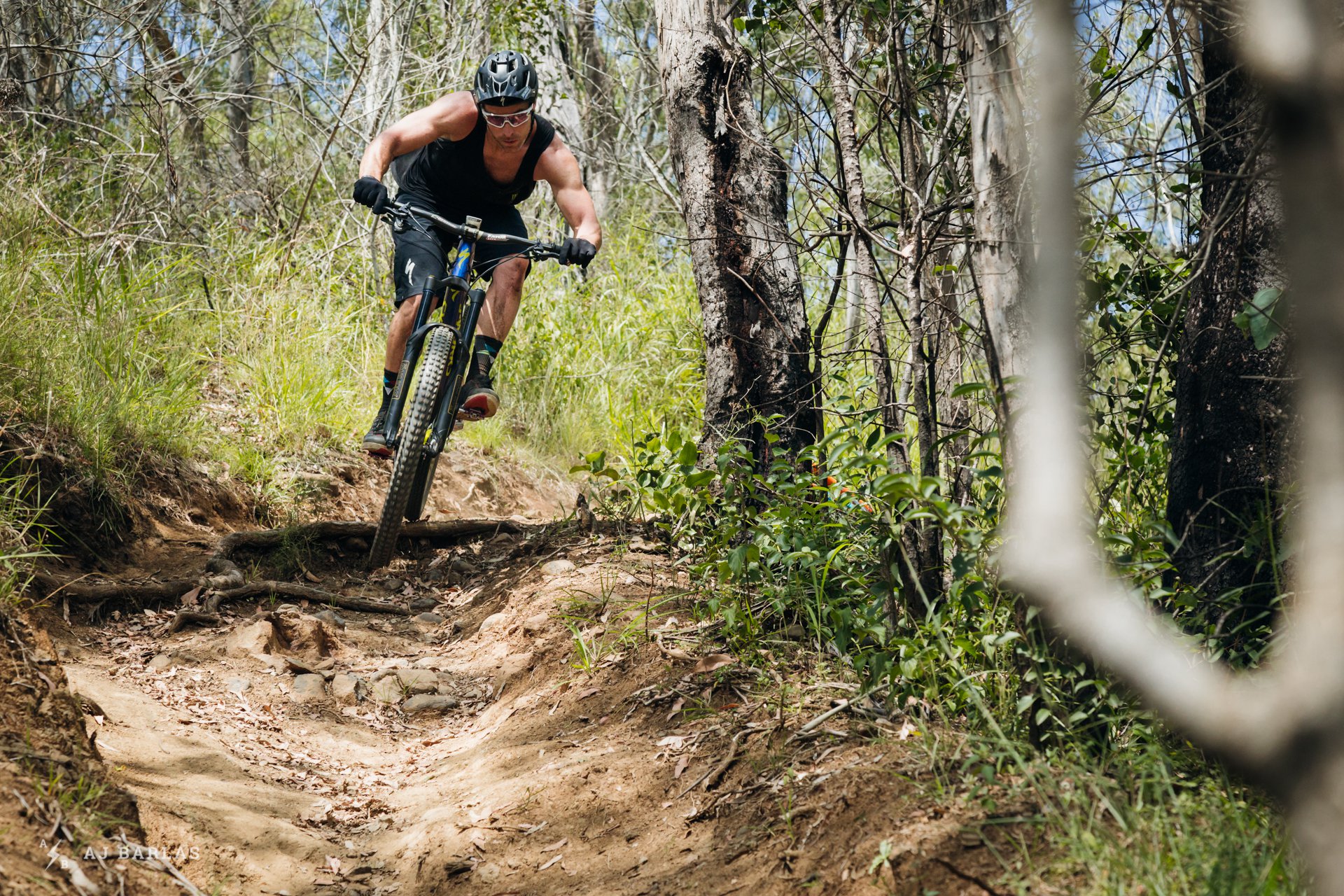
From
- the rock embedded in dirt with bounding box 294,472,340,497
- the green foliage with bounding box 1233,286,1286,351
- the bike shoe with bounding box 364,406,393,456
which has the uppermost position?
the green foliage with bounding box 1233,286,1286,351

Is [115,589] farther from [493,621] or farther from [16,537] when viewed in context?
[493,621]

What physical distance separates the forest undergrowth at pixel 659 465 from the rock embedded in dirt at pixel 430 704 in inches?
41.6

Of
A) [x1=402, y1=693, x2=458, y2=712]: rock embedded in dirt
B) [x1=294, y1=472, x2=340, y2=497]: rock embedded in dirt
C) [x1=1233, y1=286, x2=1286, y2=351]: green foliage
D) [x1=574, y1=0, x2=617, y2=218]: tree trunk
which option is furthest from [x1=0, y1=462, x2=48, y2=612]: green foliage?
[x1=574, y1=0, x2=617, y2=218]: tree trunk

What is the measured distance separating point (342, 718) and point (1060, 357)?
3239mm

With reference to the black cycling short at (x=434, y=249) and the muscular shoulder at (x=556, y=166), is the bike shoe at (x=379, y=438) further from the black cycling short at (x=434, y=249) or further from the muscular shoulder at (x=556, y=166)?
the muscular shoulder at (x=556, y=166)

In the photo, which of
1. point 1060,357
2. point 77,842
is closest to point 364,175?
point 77,842

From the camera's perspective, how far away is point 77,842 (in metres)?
2.09

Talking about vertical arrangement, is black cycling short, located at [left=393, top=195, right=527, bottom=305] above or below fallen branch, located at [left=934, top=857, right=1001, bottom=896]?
above

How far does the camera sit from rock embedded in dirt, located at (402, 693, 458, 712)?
3854mm

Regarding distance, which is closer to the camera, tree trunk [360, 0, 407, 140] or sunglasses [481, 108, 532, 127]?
sunglasses [481, 108, 532, 127]

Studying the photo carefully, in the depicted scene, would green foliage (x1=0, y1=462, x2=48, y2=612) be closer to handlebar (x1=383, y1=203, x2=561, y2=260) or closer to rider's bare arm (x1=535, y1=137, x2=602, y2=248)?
handlebar (x1=383, y1=203, x2=561, y2=260)

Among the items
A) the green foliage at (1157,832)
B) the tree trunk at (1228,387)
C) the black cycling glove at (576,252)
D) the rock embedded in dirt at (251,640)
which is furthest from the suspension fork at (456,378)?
the green foliage at (1157,832)

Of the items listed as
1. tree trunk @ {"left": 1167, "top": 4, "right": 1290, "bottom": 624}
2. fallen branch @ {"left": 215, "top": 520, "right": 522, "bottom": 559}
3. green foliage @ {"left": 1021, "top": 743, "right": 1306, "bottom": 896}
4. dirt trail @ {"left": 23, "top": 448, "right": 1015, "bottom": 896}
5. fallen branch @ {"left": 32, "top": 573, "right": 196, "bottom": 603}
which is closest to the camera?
green foliage @ {"left": 1021, "top": 743, "right": 1306, "bottom": 896}

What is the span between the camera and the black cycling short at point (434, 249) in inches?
195
